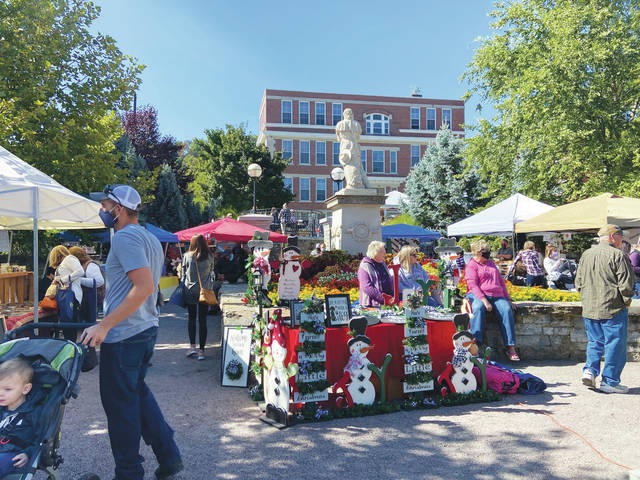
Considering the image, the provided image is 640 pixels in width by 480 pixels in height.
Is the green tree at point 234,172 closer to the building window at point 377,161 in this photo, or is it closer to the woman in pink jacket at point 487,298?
the building window at point 377,161

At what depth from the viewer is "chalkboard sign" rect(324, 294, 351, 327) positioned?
15.9 ft

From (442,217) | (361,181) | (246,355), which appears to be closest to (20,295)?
(246,355)

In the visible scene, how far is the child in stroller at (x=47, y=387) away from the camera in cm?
248

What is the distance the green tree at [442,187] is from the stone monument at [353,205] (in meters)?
15.6

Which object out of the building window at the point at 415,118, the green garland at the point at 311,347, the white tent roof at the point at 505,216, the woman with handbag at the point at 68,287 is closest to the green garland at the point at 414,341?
the green garland at the point at 311,347

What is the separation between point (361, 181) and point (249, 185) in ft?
67.9

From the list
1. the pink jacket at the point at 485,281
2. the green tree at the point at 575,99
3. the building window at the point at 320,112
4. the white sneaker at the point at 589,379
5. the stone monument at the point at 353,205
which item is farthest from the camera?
the building window at the point at 320,112

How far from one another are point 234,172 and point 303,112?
15.9 metres

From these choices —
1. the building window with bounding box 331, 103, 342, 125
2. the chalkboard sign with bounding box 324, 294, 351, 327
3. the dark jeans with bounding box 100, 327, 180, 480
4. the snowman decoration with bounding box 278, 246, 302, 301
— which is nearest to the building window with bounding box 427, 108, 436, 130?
the building window with bounding box 331, 103, 342, 125

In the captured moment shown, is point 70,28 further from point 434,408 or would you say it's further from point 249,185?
point 249,185

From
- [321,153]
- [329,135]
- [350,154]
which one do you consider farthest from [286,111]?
[350,154]

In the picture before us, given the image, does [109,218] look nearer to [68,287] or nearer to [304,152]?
[68,287]

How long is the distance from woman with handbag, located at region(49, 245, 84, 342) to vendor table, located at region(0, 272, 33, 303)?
7.10ft

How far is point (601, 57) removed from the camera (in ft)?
53.0
